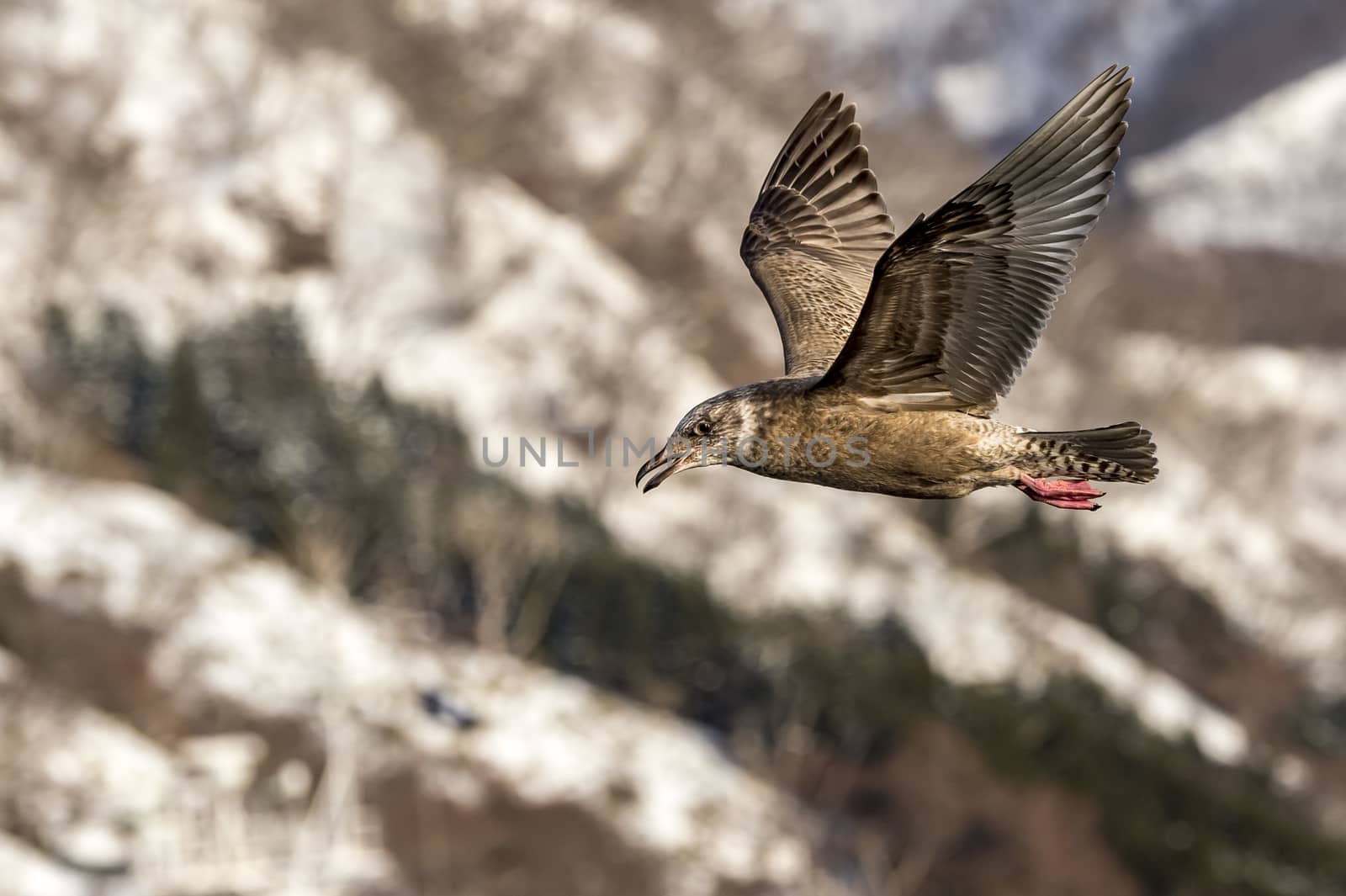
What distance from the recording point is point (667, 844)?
41.7 metres

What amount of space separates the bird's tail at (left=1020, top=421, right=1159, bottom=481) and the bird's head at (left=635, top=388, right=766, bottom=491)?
1300mm

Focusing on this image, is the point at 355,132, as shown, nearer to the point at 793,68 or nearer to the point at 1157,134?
the point at 793,68

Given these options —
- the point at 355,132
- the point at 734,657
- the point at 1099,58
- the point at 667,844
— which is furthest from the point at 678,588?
the point at 1099,58

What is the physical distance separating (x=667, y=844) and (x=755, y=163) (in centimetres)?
5907

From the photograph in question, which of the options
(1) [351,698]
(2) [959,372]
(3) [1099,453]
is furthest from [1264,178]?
(2) [959,372]

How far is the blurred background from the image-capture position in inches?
1661

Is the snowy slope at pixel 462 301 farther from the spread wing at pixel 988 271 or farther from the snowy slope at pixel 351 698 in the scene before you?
the spread wing at pixel 988 271

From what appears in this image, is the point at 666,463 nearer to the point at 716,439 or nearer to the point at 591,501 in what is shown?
the point at 716,439

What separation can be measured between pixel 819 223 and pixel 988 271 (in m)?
3.03

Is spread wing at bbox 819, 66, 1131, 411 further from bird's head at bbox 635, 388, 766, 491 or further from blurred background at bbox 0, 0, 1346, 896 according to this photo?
blurred background at bbox 0, 0, 1346, 896

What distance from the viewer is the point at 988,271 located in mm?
7766

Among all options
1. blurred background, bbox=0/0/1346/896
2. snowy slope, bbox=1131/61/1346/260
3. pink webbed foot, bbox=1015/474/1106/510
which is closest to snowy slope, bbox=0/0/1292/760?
blurred background, bbox=0/0/1346/896

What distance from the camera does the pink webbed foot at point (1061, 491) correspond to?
8336mm

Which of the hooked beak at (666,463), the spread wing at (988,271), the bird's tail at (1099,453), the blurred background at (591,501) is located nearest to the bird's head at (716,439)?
the hooked beak at (666,463)
